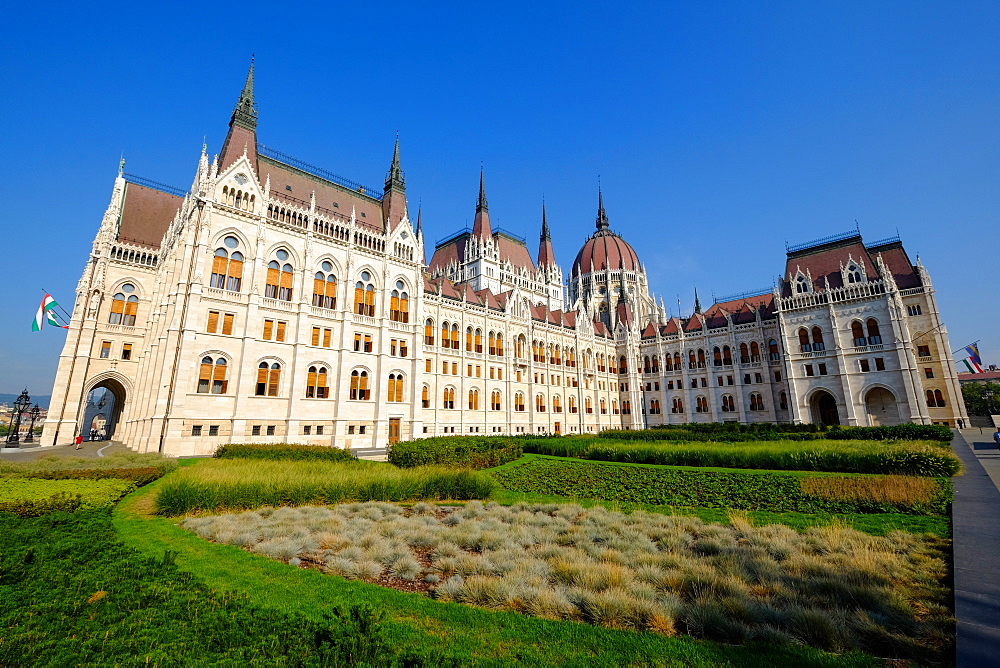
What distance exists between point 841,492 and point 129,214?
61.8m

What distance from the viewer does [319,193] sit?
4522 cm

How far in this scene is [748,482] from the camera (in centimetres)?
1733

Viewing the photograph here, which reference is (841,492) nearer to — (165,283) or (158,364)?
(158,364)

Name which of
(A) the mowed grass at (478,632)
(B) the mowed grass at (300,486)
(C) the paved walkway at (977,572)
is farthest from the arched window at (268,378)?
(C) the paved walkway at (977,572)

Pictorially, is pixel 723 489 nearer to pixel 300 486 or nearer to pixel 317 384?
pixel 300 486

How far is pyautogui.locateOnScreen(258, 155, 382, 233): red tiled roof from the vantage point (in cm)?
4231

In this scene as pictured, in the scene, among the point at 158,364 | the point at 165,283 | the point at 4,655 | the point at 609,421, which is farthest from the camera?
the point at 609,421

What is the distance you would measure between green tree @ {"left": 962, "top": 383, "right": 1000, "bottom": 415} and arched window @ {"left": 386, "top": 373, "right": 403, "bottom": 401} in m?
84.7

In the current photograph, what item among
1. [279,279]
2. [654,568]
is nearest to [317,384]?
[279,279]

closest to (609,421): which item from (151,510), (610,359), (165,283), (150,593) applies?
(610,359)

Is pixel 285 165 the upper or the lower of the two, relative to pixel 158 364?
upper

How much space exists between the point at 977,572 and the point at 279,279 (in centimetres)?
4248

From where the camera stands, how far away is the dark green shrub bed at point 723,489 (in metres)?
13.6

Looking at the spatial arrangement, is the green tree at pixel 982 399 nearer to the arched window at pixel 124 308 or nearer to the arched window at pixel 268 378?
the arched window at pixel 268 378
